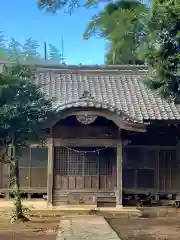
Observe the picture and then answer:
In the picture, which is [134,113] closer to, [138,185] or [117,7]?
[138,185]

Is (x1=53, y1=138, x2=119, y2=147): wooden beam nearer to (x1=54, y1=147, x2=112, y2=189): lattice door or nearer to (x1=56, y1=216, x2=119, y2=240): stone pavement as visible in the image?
(x1=54, y1=147, x2=112, y2=189): lattice door

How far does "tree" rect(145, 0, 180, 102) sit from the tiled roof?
5.76 meters

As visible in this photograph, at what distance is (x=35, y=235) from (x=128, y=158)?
692cm

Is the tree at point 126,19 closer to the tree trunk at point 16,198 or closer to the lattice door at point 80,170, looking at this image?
the tree trunk at point 16,198

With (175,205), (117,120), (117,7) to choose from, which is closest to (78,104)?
(117,120)

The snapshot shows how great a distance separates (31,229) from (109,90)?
29.8 feet

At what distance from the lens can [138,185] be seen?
1673 centimetres

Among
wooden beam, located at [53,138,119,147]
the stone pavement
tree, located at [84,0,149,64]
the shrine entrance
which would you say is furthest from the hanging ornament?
tree, located at [84,0,149,64]

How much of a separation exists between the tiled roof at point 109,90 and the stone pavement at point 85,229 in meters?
3.91

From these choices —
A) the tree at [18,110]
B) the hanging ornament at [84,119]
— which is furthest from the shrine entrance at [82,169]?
the tree at [18,110]

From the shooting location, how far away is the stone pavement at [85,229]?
10.0 meters

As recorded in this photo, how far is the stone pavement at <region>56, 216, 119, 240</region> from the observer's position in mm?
10031

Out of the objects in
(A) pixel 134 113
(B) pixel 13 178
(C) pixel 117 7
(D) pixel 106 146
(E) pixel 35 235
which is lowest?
(E) pixel 35 235

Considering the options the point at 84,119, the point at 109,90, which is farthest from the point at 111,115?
the point at 109,90
